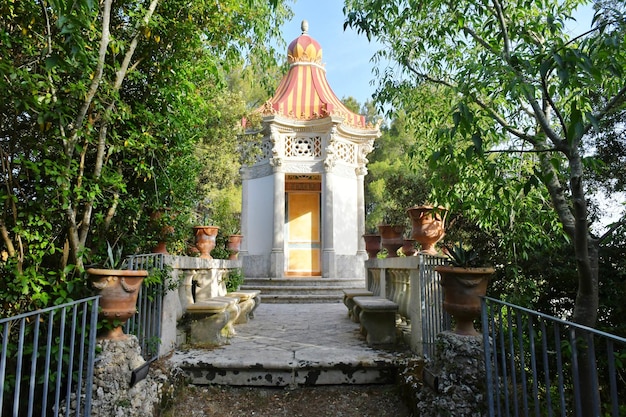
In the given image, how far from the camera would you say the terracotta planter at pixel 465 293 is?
9.57 ft

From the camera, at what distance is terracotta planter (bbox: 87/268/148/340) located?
9.38 ft

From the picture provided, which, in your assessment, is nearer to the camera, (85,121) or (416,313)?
(85,121)

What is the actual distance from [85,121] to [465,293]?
9.87ft

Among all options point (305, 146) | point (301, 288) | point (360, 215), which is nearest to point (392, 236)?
point (301, 288)

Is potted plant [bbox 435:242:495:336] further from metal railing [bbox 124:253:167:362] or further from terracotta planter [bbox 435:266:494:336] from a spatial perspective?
metal railing [bbox 124:253:167:362]

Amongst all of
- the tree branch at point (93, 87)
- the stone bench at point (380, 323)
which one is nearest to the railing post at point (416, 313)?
the stone bench at point (380, 323)

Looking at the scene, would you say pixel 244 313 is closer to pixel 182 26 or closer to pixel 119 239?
pixel 119 239

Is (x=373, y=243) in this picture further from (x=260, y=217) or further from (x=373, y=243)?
(x=260, y=217)

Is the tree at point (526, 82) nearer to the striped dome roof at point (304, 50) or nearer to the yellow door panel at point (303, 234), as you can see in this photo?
the yellow door panel at point (303, 234)

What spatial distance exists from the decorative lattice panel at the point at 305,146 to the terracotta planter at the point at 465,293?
972cm

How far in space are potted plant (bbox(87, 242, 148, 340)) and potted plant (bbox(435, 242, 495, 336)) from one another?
2.21m

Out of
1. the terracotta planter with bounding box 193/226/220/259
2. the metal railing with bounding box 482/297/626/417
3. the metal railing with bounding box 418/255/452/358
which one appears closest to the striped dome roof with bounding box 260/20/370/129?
the terracotta planter with bounding box 193/226/220/259

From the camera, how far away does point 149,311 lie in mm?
3629

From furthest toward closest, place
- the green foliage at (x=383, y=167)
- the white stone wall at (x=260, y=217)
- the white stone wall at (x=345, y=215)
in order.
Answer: the green foliage at (x=383, y=167) < the white stone wall at (x=260, y=217) < the white stone wall at (x=345, y=215)
